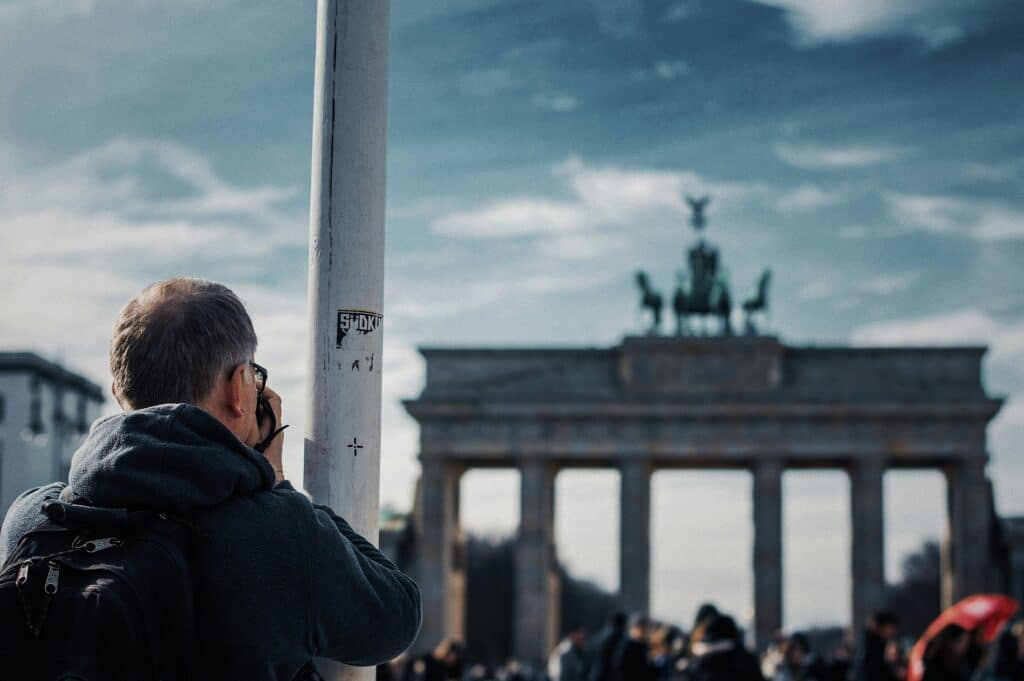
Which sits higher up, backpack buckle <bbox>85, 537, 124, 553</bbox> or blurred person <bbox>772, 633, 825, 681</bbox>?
backpack buckle <bbox>85, 537, 124, 553</bbox>

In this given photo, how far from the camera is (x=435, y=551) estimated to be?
52.8 m

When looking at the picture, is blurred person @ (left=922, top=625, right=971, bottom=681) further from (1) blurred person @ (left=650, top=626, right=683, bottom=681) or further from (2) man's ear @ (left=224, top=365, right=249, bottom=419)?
(1) blurred person @ (left=650, top=626, right=683, bottom=681)

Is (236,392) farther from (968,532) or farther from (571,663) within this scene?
(968,532)

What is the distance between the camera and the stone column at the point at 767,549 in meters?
51.6

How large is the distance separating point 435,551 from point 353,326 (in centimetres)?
4970

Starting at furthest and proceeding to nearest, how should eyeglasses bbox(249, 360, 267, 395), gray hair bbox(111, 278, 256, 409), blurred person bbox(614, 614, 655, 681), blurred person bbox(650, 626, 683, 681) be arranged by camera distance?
1. blurred person bbox(650, 626, 683, 681)
2. blurred person bbox(614, 614, 655, 681)
3. eyeglasses bbox(249, 360, 267, 395)
4. gray hair bbox(111, 278, 256, 409)

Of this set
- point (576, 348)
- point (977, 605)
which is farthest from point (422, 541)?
point (977, 605)

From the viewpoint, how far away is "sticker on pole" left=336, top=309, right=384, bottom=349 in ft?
12.2

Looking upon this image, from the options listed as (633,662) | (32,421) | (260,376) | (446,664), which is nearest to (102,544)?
(260,376)

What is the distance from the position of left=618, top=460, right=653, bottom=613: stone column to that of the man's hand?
165ft

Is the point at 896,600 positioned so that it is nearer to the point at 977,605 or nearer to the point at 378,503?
the point at 977,605

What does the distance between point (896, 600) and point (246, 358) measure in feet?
409

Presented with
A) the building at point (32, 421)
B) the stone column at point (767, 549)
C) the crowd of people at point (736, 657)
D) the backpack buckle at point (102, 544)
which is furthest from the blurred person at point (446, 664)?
the building at point (32, 421)

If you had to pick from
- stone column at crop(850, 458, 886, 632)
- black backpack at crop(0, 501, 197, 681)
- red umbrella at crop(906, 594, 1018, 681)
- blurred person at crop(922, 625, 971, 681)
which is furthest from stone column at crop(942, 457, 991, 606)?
black backpack at crop(0, 501, 197, 681)
